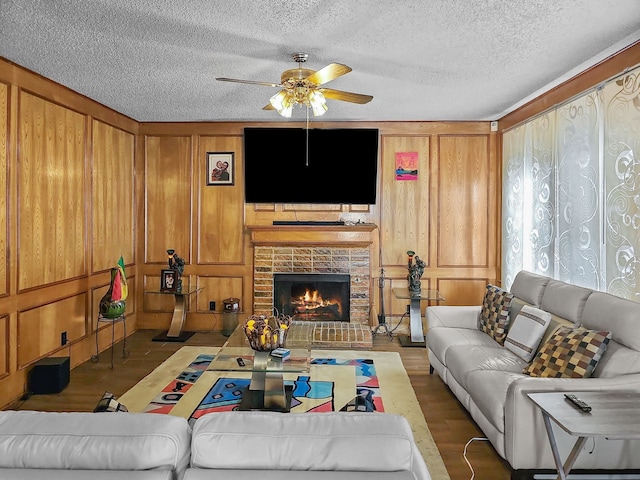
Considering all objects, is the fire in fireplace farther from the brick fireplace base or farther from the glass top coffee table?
the glass top coffee table

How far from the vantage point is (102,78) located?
4074 millimetres

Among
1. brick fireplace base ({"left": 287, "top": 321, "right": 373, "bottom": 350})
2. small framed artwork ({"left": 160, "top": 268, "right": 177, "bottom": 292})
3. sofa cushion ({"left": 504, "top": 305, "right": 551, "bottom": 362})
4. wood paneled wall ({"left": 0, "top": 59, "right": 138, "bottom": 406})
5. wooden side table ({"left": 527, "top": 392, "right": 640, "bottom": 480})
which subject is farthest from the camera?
small framed artwork ({"left": 160, "top": 268, "right": 177, "bottom": 292})

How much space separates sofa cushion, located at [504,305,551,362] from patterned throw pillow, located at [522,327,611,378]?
0.31 metres

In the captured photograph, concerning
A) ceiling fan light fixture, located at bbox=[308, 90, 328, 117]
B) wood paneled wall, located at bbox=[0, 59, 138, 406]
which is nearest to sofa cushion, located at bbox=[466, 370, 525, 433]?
ceiling fan light fixture, located at bbox=[308, 90, 328, 117]

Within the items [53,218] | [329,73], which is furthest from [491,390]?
[53,218]

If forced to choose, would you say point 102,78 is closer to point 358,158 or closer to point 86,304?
point 86,304

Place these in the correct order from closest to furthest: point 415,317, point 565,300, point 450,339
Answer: point 565,300 < point 450,339 < point 415,317

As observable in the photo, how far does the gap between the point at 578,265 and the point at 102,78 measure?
14.3 ft

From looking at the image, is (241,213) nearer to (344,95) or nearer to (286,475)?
(344,95)

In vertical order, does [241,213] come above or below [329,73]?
below

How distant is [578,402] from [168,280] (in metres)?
4.71

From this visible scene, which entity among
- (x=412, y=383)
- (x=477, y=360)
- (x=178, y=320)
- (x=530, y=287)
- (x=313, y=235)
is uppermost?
(x=313, y=235)

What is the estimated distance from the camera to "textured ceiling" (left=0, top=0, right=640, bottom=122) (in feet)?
8.87

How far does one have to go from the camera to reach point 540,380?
2439 mm
